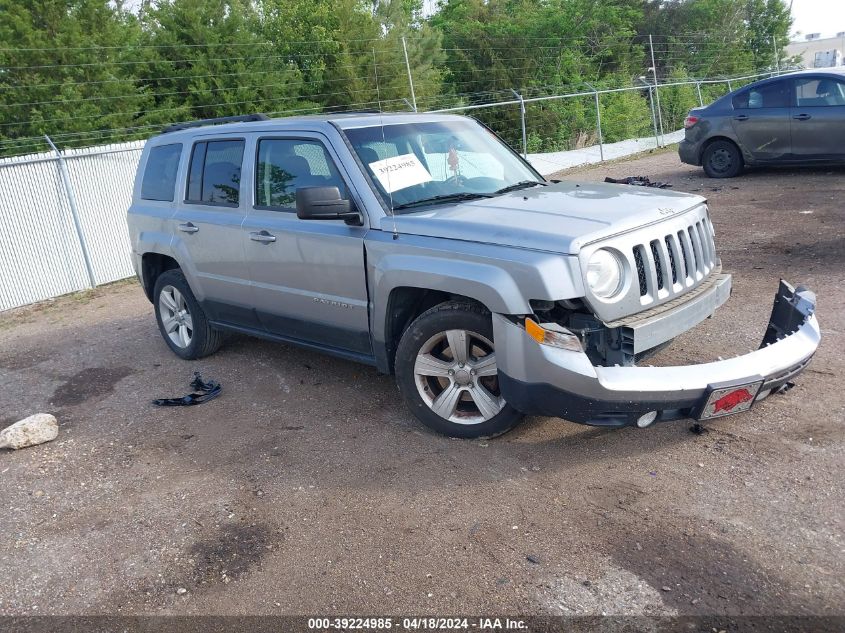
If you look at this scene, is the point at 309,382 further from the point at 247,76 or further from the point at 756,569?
the point at 247,76

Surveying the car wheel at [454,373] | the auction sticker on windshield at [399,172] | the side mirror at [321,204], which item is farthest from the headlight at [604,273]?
the side mirror at [321,204]

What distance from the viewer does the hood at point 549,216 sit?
399 centimetres

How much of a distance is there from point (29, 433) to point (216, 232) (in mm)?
1871

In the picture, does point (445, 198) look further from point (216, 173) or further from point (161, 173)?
point (161, 173)

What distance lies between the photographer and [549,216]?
4.29 meters

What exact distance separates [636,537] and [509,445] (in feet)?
3.57

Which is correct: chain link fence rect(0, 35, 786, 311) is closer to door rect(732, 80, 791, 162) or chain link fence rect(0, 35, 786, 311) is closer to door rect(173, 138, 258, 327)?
door rect(173, 138, 258, 327)

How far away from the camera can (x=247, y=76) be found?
19.7m

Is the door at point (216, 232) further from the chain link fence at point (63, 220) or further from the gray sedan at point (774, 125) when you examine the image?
the gray sedan at point (774, 125)

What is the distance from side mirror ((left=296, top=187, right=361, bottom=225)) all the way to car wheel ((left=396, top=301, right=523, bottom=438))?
80 centimetres

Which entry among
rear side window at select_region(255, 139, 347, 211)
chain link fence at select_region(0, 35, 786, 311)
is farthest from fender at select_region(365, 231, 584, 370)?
chain link fence at select_region(0, 35, 786, 311)

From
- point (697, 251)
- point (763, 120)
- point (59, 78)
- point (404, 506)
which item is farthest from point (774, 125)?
point (59, 78)

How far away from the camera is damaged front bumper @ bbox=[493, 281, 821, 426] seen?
383cm

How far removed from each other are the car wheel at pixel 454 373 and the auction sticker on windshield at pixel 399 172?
0.89 m
